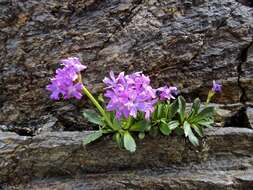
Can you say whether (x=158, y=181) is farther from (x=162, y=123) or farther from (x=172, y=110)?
(x=172, y=110)

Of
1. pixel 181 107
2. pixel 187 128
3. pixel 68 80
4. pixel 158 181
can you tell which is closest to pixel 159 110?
pixel 181 107

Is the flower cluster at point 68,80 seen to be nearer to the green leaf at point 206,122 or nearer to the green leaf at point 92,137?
the green leaf at point 92,137

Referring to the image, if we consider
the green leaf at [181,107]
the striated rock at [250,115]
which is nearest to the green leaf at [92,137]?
the green leaf at [181,107]

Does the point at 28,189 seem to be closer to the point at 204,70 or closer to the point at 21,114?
the point at 21,114

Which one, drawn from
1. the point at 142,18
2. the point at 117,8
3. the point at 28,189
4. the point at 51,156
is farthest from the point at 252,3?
the point at 28,189

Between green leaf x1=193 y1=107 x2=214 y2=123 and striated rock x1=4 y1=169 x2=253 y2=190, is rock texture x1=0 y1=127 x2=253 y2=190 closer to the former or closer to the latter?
striated rock x1=4 y1=169 x2=253 y2=190

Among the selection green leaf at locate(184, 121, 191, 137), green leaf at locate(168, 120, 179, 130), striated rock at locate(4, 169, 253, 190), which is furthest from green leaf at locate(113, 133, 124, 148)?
green leaf at locate(184, 121, 191, 137)
